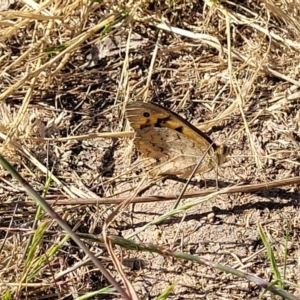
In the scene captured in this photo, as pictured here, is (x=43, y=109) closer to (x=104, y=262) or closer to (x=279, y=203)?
(x=104, y=262)

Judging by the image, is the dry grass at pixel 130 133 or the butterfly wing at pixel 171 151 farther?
the butterfly wing at pixel 171 151

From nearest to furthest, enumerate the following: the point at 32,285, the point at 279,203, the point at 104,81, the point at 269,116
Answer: the point at 32,285
the point at 279,203
the point at 269,116
the point at 104,81

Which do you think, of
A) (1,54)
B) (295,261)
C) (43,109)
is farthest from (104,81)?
(295,261)

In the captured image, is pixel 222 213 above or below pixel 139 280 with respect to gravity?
above

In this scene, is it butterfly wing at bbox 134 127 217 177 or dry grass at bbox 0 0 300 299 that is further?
butterfly wing at bbox 134 127 217 177
